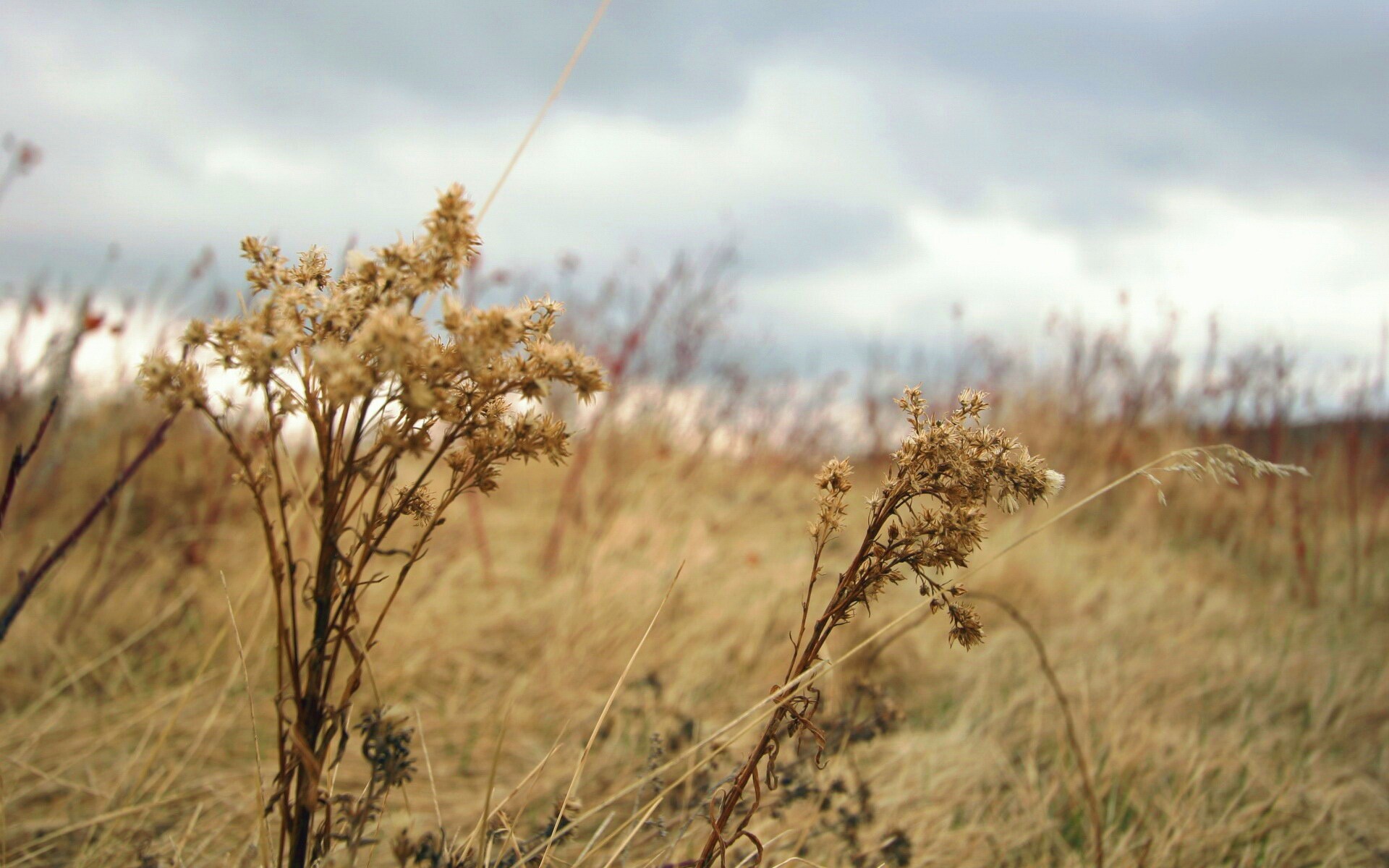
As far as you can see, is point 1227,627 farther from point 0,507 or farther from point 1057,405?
point 0,507

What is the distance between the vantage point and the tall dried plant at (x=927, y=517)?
1.03 meters

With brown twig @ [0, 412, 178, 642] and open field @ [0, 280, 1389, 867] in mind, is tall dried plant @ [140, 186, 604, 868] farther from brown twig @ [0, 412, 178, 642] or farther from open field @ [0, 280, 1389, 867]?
brown twig @ [0, 412, 178, 642]

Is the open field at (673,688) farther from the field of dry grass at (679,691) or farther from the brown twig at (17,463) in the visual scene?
the brown twig at (17,463)

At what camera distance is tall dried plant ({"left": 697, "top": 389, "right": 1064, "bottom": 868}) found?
103 centimetres

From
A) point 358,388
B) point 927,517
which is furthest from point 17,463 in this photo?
point 927,517

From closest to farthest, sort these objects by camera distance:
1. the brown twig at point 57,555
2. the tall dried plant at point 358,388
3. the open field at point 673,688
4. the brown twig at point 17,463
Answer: the tall dried plant at point 358,388 → the brown twig at point 17,463 → the brown twig at point 57,555 → the open field at point 673,688

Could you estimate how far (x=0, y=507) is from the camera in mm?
1306

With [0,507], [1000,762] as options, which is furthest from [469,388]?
[1000,762]

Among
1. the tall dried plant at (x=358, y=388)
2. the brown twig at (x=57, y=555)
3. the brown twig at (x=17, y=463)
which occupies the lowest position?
the brown twig at (x=57, y=555)

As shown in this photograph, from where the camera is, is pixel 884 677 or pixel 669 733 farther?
pixel 884 677

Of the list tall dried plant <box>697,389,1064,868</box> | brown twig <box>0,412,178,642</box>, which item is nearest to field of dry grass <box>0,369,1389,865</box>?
tall dried plant <box>697,389,1064,868</box>

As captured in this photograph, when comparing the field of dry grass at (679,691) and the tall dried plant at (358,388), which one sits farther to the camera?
the field of dry grass at (679,691)

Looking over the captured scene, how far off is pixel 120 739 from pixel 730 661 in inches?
71.1

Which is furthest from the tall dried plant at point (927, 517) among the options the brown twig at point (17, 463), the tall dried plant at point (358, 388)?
the brown twig at point (17, 463)
